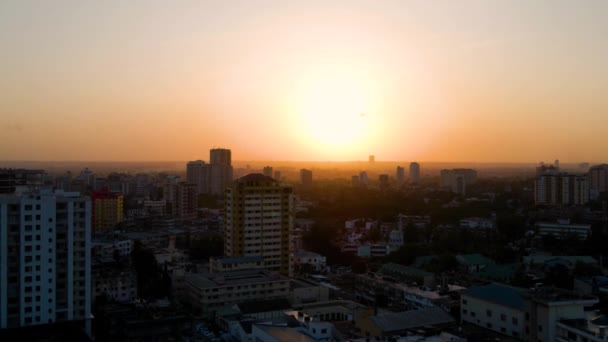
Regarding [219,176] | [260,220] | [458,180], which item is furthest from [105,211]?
[458,180]

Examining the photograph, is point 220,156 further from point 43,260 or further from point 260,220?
point 43,260

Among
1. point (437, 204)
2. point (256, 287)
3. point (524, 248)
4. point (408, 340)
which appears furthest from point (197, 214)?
point (408, 340)

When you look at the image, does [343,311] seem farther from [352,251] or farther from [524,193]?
[524,193]

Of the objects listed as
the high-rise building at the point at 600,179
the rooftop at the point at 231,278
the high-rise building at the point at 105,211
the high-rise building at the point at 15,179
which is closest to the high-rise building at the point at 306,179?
the high-rise building at the point at 600,179

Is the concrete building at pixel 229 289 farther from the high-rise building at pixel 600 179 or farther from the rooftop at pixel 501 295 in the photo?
the high-rise building at pixel 600 179

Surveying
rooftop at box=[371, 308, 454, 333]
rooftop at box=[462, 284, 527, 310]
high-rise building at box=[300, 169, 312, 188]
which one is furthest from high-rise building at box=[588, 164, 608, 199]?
rooftop at box=[371, 308, 454, 333]
